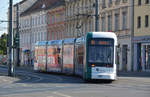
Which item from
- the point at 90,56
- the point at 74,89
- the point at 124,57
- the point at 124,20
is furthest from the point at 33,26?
the point at 74,89

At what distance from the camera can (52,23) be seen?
280 ft

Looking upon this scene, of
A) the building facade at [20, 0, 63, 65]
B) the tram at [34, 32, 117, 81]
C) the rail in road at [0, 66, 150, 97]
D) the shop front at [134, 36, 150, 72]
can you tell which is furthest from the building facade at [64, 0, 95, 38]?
the rail in road at [0, 66, 150, 97]

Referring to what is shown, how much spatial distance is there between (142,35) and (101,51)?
2377 centimetres

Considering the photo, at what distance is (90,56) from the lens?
3056 centimetres

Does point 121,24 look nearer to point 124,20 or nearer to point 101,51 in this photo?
point 124,20

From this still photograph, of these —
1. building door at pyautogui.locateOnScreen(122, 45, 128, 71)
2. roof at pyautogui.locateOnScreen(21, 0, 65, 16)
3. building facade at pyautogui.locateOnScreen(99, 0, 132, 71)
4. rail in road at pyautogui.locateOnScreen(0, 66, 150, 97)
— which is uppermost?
roof at pyautogui.locateOnScreen(21, 0, 65, 16)

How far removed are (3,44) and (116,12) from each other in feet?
254

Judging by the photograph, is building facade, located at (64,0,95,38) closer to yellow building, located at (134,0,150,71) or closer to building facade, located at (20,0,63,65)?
building facade, located at (20,0,63,65)

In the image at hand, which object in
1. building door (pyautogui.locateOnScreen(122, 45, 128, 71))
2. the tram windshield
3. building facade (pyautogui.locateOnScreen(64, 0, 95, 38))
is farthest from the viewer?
building facade (pyautogui.locateOnScreen(64, 0, 95, 38))

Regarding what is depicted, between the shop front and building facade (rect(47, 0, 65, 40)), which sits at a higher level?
building facade (rect(47, 0, 65, 40))

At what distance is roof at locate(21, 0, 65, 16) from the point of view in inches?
3312

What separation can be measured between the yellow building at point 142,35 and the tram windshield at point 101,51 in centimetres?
2241

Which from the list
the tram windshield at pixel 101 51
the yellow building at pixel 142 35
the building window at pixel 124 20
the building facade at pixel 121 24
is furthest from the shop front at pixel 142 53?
the tram windshield at pixel 101 51

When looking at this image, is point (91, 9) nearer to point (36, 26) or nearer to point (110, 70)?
point (36, 26)
